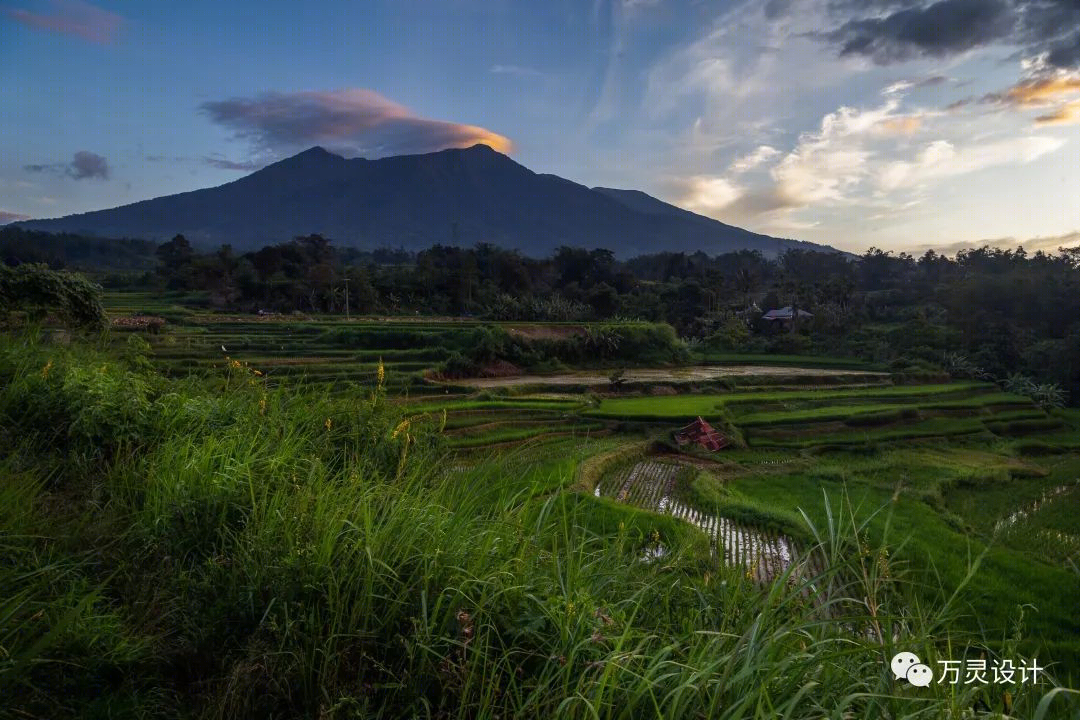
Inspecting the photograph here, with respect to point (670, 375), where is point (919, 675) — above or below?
above

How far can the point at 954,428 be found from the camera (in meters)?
23.0

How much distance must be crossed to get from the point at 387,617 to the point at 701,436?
61.6ft

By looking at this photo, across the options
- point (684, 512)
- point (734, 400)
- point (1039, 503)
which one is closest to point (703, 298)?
point (734, 400)

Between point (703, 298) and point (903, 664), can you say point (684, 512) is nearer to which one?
point (903, 664)

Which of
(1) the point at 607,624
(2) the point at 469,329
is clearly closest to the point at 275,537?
(1) the point at 607,624

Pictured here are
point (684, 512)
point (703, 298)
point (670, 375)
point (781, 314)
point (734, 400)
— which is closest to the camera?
point (684, 512)

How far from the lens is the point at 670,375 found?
33.9m

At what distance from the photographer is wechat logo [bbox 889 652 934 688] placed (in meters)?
1.65

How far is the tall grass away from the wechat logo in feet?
0.12

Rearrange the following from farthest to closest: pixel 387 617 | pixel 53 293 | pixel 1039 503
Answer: pixel 1039 503 < pixel 53 293 < pixel 387 617

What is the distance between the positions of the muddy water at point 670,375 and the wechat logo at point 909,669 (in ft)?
82.5

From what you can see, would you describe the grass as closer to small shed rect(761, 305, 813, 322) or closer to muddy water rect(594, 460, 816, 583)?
muddy water rect(594, 460, 816, 583)

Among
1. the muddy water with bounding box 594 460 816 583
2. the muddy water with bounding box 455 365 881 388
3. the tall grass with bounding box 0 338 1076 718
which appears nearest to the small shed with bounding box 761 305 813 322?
the muddy water with bounding box 455 365 881 388

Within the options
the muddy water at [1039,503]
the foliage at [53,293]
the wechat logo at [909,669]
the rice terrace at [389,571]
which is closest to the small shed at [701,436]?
the muddy water at [1039,503]
